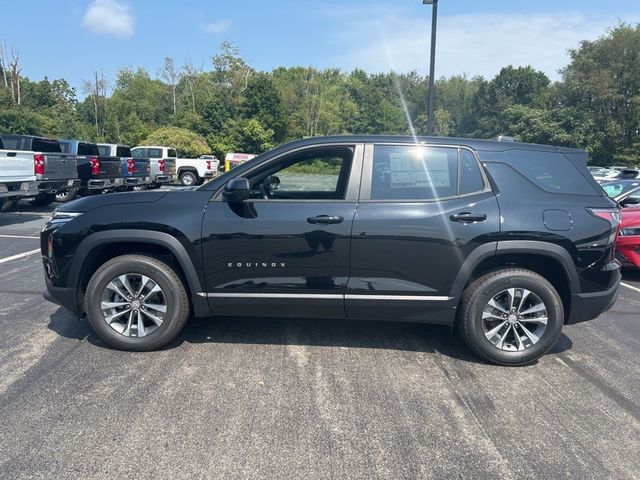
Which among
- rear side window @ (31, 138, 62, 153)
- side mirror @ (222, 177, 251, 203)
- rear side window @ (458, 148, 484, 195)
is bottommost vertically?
side mirror @ (222, 177, 251, 203)

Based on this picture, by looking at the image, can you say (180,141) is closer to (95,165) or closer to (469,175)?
(95,165)

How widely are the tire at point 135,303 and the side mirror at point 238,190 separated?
2.59ft

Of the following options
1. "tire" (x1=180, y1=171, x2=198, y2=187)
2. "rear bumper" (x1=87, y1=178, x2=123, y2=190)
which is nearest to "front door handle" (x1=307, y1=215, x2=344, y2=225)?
"rear bumper" (x1=87, y1=178, x2=123, y2=190)

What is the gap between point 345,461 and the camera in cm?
268

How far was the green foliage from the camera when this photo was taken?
146 ft

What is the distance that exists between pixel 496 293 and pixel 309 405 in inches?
68.1

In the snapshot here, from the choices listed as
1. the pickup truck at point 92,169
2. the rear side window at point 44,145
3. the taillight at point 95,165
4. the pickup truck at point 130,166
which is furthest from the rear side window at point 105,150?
the rear side window at point 44,145

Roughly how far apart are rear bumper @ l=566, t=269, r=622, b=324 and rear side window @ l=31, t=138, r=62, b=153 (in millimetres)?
13647

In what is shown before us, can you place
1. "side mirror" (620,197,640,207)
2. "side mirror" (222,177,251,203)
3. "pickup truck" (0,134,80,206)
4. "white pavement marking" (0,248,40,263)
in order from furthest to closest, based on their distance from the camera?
"pickup truck" (0,134,80,206) → "side mirror" (620,197,640,207) → "white pavement marking" (0,248,40,263) → "side mirror" (222,177,251,203)

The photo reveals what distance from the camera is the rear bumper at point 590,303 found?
12.9ft

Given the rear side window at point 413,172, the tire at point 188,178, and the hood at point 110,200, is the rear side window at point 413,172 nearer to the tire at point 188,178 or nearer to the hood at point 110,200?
the hood at point 110,200

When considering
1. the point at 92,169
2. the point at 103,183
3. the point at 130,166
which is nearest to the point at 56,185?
the point at 92,169

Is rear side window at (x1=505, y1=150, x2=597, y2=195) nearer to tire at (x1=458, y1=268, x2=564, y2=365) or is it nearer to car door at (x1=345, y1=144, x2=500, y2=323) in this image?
car door at (x1=345, y1=144, x2=500, y2=323)

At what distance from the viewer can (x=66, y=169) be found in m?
13.3
